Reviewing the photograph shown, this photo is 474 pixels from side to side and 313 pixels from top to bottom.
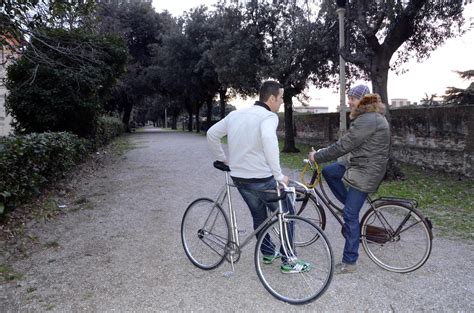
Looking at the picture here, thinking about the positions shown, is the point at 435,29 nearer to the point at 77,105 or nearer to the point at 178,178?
the point at 178,178

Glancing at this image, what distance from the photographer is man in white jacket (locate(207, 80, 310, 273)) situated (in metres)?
3.65

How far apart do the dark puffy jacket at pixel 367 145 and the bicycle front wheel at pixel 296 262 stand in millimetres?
842

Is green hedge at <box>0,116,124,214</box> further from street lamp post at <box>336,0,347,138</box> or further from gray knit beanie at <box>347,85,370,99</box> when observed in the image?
street lamp post at <box>336,0,347,138</box>

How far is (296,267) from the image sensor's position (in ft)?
12.2

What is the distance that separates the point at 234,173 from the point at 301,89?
1366 cm

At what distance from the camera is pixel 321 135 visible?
2073 cm

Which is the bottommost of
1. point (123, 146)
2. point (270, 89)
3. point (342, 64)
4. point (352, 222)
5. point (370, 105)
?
point (352, 222)

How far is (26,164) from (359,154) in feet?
16.8

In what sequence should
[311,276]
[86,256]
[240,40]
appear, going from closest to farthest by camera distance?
[311,276]
[86,256]
[240,40]

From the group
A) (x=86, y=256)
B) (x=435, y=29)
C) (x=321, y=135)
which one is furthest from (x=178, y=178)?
(x=321, y=135)

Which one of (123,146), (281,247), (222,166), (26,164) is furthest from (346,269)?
(123,146)

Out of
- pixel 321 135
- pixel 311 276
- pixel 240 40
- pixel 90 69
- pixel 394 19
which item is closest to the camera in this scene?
pixel 311 276

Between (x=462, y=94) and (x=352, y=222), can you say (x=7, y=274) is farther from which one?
(x=462, y=94)

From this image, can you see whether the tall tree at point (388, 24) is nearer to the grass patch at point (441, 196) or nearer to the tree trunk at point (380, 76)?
the tree trunk at point (380, 76)
